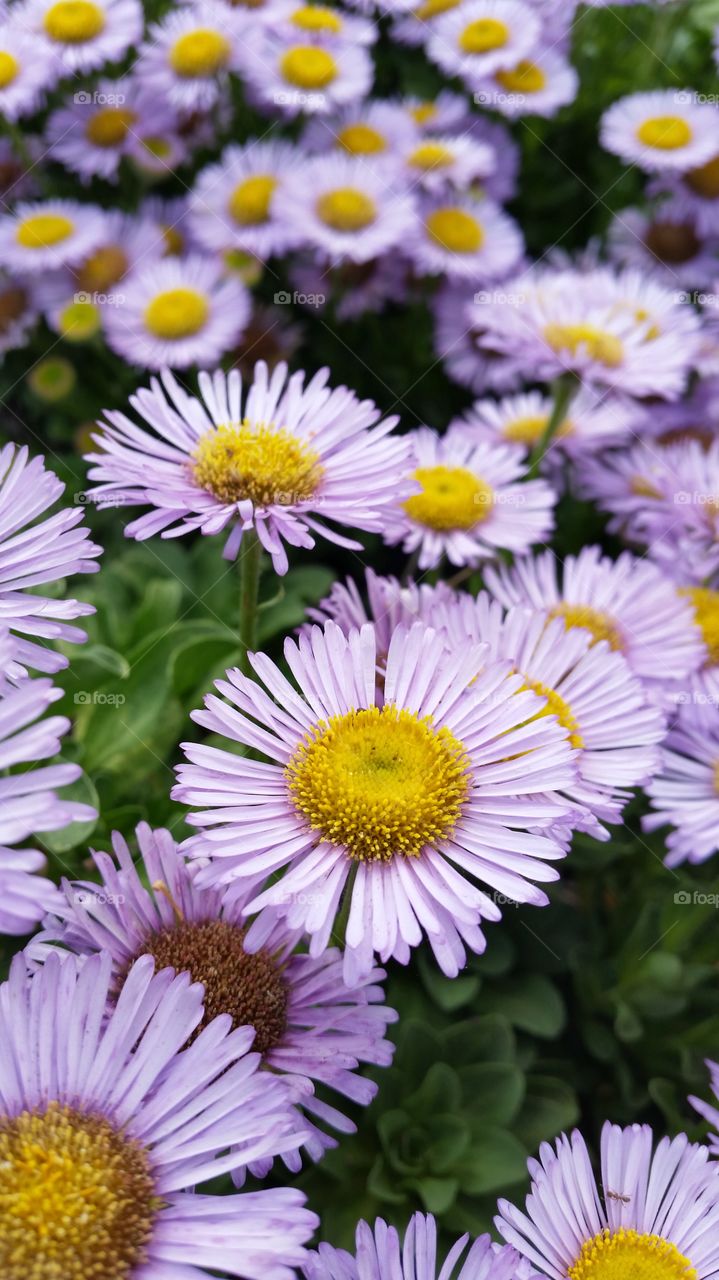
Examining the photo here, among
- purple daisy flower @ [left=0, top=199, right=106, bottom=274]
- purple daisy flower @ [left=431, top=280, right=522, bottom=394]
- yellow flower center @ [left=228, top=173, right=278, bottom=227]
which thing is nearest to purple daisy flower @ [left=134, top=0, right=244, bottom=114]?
yellow flower center @ [left=228, top=173, right=278, bottom=227]

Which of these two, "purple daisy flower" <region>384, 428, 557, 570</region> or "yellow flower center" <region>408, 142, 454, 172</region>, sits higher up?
"yellow flower center" <region>408, 142, 454, 172</region>

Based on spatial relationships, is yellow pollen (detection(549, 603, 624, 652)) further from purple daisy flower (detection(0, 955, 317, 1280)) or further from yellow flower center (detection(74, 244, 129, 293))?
yellow flower center (detection(74, 244, 129, 293))

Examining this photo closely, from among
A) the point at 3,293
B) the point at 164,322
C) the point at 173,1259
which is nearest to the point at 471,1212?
the point at 173,1259

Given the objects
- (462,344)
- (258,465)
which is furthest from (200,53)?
(258,465)

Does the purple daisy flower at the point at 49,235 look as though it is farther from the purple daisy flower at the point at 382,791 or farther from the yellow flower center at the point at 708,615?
the purple daisy flower at the point at 382,791

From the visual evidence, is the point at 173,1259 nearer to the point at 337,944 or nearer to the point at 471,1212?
the point at 337,944

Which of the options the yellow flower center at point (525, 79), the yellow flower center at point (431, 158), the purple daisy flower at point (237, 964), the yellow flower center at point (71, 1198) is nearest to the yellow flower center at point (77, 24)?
the yellow flower center at point (431, 158)
